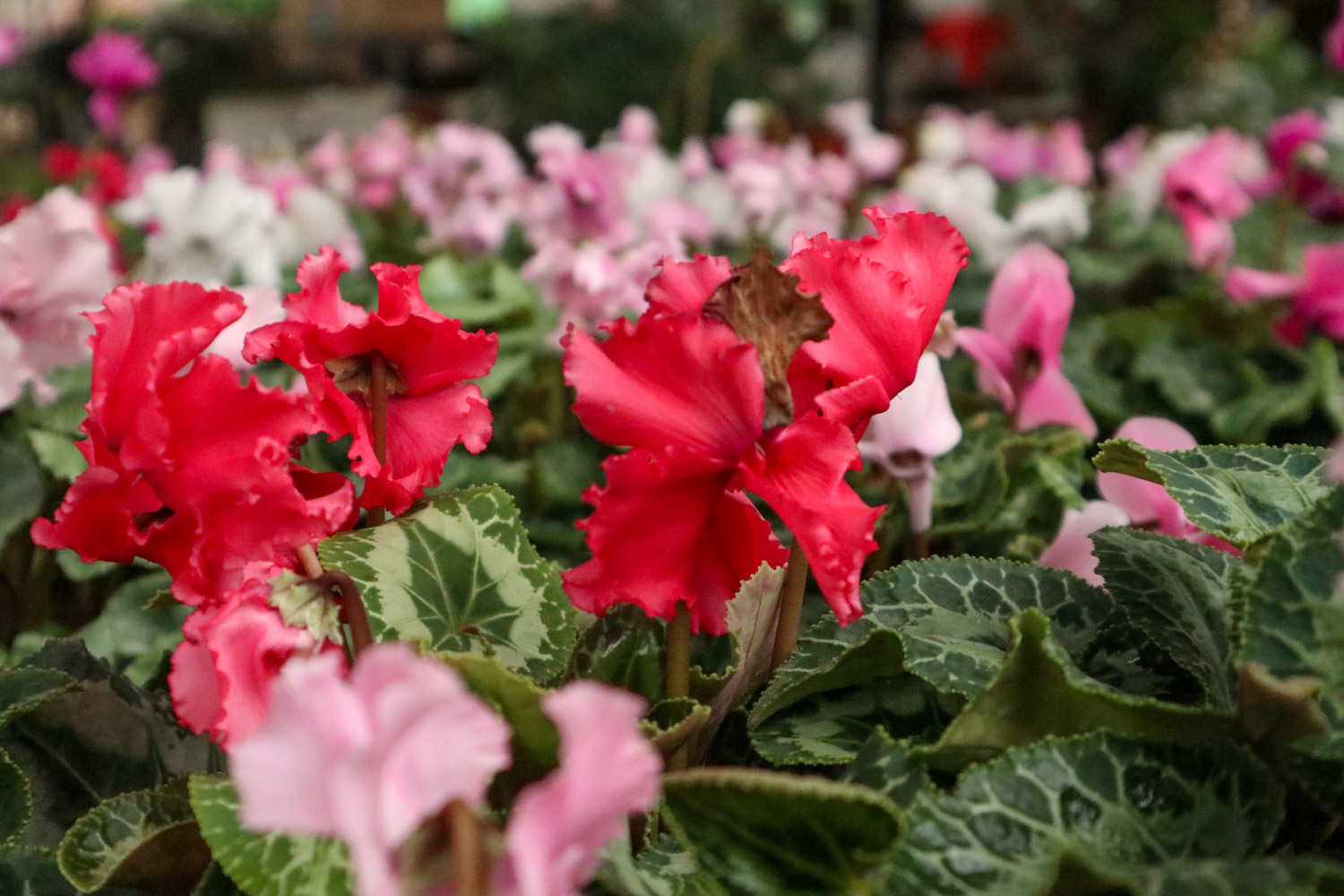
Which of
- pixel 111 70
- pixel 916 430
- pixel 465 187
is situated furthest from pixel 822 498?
pixel 111 70

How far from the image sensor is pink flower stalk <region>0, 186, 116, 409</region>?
3.60ft

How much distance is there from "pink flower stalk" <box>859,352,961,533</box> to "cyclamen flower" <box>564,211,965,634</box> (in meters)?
0.33

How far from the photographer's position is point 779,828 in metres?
0.49

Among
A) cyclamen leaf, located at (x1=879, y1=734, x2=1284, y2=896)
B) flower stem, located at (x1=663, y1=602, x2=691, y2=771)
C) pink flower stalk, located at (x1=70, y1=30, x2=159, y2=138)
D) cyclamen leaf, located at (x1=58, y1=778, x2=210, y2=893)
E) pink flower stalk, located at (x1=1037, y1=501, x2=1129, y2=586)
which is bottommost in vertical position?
pink flower stalk, located at (x1=70, y1=30, x2=159, y2=138)

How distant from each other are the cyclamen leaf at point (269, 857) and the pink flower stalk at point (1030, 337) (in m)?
0.71

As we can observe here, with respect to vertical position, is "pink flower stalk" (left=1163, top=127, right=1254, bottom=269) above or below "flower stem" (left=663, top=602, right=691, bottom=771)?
below

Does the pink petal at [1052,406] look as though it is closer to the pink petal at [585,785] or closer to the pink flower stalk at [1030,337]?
the pink flower stalk at [1030,337]

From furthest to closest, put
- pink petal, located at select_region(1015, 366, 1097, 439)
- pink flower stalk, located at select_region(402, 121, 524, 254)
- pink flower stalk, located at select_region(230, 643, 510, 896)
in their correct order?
pink flower stalk, located at select_region(402, 121, 524, 254) → pink petal, located at select_region(1015, 366, 1097, 439) → pink flower stalk, located at select_region(230, 643, 510, 896)

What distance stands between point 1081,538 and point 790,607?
0.29 m

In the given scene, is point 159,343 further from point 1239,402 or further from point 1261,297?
point 1261,297

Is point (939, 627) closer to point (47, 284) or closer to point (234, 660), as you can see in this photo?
point (234, 660)

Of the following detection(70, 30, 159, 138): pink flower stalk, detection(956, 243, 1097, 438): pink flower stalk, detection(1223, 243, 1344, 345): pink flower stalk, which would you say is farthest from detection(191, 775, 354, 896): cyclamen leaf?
detection(70, 30, 159, 138): pink flower stalk

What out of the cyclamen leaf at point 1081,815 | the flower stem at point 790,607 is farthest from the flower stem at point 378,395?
the cyclamen leaf at point 1081,815

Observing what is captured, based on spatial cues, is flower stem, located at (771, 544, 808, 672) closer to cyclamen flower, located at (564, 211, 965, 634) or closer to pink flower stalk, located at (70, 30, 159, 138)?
cyclamen flower, located at (564, 211, 965, 634)
